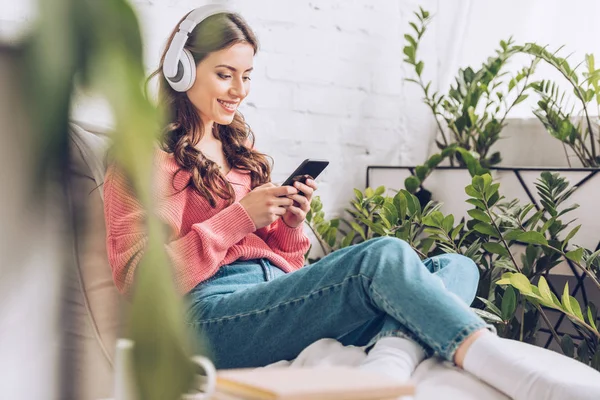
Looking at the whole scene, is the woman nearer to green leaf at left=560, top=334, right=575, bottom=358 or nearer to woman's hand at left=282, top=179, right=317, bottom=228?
woman's hand at left=282, top=179, right=317, bottom=228

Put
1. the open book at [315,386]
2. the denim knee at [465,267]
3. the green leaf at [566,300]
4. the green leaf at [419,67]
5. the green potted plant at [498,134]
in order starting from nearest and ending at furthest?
the open book at [315,386], the green leaf at [566,300], the denim knee at [465,267], the green potted plant at [498,134], the green leaf at [419,67]

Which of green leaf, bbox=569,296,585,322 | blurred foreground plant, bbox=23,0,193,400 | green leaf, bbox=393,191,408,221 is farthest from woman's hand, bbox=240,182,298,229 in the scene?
blurred foreground plant, bbox=23,0,193,400

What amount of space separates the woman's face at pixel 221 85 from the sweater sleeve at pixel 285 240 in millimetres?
250

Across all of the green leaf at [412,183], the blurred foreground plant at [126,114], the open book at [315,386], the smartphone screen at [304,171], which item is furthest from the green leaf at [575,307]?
the blurred foreground plant at [126,114]

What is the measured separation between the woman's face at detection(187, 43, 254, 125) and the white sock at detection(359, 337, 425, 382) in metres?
0.65

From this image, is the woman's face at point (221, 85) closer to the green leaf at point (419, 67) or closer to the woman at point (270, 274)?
the woman at point (270, 274)

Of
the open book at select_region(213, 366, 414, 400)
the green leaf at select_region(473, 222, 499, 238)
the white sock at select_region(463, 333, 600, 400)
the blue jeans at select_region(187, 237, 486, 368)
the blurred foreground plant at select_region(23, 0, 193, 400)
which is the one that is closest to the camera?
the blurred foreground plant at select_region(23, 0, 193, 400)

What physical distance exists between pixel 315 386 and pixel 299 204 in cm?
109

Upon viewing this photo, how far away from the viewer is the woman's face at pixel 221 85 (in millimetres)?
1496

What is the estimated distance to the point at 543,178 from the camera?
5.44ft

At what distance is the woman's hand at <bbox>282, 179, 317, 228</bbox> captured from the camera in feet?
4.66

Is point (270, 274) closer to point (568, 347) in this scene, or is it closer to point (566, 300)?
point (566, 300)

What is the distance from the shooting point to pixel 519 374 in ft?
3.21

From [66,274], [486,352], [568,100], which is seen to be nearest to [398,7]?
[568,100]
